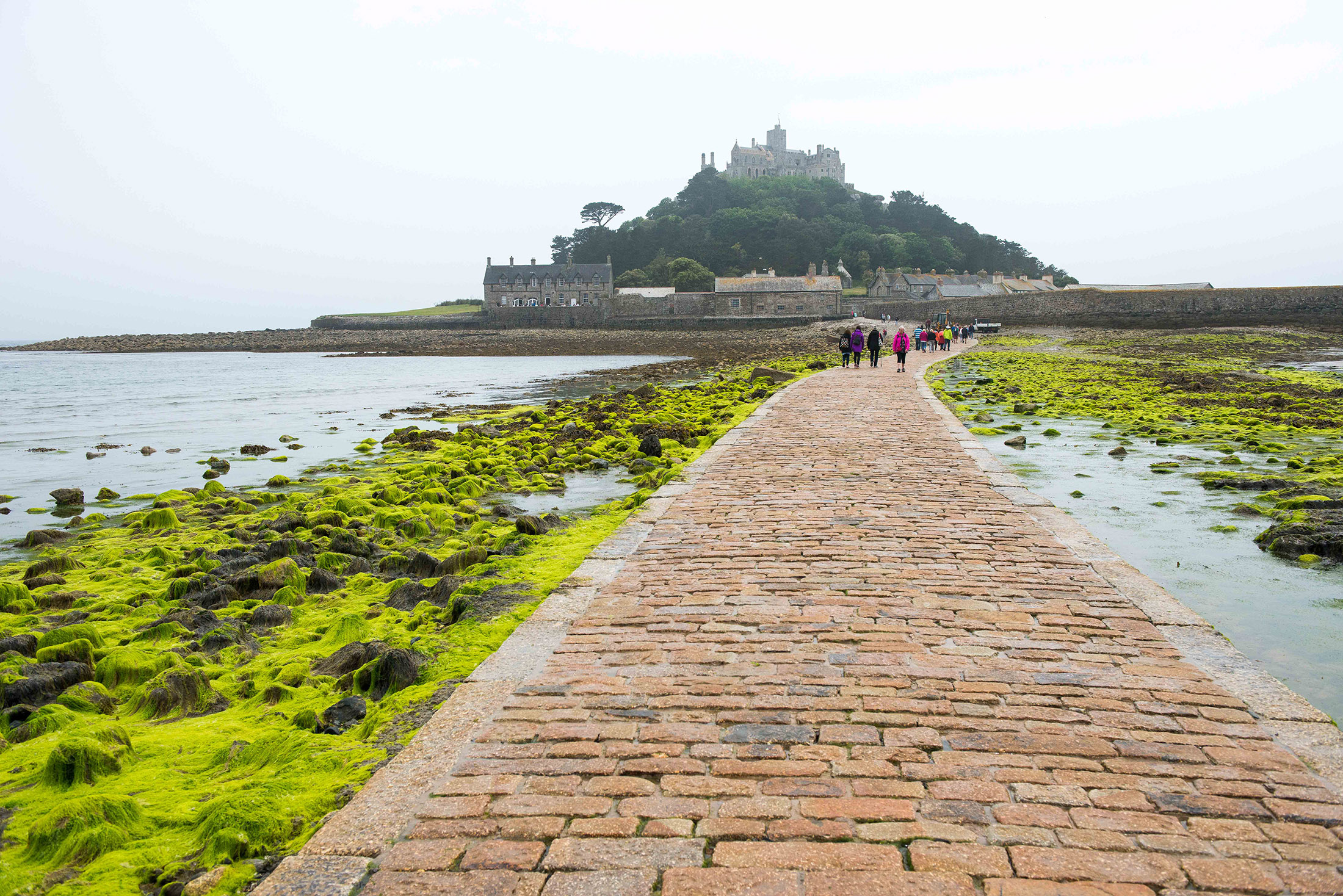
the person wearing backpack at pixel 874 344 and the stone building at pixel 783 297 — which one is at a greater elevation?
the stone building at pixel 783 297

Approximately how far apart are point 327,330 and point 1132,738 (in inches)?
4605

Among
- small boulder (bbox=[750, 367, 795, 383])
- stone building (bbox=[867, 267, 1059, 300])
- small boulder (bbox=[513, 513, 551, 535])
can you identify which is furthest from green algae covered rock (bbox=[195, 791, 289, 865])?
stone building (bbox=[867, 267, 1059, 300])

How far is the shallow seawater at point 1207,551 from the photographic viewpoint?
4.80 meters

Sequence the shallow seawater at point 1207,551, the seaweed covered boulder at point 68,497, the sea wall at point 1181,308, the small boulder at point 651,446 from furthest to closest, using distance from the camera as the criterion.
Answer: the sea wall at point 1181,308
the small boulder at point 651,446
the seaweed covered boulder at point 68,497
the shallow seawater at point 1207,551

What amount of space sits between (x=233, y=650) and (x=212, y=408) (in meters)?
23.8

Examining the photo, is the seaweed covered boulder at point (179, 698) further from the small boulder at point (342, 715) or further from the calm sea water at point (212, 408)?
the calm sea water at point (212, 408)

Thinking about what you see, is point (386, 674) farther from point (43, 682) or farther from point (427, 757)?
point (43, 682)

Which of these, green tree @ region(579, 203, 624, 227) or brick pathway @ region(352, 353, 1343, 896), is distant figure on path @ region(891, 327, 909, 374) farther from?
green tree @ region(579, 203, 624, 227)

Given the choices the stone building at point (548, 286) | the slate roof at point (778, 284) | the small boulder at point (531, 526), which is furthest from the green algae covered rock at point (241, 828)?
the stone building at point (548, 286)

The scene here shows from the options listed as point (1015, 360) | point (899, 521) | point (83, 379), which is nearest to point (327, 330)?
point (83, 379)

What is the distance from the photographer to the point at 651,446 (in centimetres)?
1233

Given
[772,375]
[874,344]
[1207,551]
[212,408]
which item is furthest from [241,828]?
[212,408]

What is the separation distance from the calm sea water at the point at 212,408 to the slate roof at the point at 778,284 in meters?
33.2

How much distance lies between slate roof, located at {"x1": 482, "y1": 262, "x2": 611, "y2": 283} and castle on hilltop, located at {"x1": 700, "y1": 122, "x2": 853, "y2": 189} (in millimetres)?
49071
